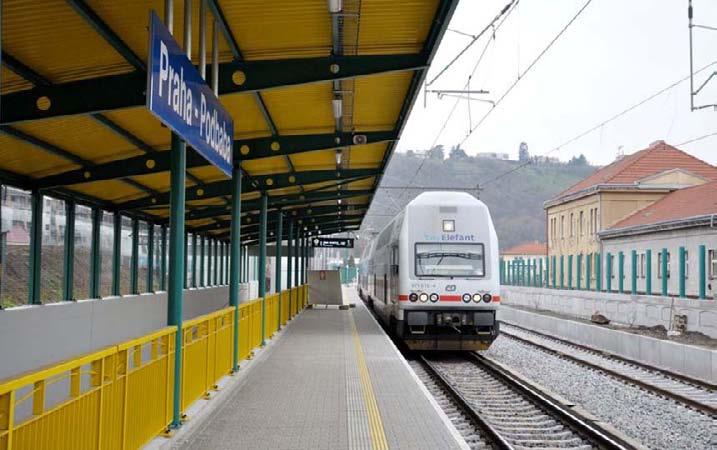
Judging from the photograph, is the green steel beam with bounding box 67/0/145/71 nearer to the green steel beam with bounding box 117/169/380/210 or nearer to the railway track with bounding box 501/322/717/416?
the railway track with bounding box 501/322/717/416

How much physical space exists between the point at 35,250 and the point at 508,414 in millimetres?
8562

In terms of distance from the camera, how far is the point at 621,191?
136 ft

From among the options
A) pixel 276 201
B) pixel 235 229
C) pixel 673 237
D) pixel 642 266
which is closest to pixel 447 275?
pixel 235 229

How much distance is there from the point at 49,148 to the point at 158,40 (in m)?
7.33

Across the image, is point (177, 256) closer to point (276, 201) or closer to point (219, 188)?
point (219, 188)

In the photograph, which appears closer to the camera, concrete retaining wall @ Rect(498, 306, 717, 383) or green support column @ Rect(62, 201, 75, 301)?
concrete retaining wall @ Rect(498, 306, 717, 383)

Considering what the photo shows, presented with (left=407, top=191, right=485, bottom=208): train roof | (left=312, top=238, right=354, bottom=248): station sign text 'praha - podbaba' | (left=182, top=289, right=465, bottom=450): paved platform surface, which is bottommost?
(left=182, top=289, right=465, bottom=450): paved platform surface

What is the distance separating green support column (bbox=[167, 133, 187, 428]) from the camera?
→ 25.7ft

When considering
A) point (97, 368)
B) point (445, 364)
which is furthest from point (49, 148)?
point (445, 364)

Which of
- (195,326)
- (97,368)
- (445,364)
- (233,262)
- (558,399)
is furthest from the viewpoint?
(445,364)

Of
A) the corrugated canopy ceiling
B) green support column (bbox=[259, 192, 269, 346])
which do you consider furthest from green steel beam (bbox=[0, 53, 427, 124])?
green support column (bbox=[259, 192, 269, 346])

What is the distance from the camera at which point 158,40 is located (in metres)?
5.39

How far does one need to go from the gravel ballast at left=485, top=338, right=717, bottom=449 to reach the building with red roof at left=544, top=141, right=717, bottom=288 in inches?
988

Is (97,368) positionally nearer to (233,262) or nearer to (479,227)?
(233,262)
